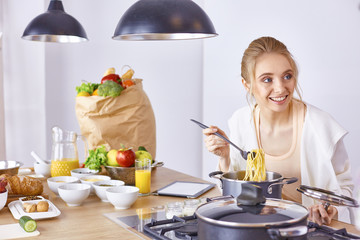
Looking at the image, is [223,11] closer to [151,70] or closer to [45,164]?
[151,70]

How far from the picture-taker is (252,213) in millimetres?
950

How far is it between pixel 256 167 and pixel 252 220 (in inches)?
27.1

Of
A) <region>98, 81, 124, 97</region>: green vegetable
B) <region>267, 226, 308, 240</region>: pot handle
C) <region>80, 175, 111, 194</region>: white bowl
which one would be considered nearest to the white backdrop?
<region>98, 81, 124, 97</region>: green vegetable

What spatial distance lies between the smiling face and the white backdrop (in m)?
1.22

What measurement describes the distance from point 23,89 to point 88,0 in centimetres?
93

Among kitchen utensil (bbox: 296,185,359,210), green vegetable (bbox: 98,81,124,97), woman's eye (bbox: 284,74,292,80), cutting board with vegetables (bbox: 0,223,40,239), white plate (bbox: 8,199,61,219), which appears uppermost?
woman's eye (bbox: 284,74,292,80)

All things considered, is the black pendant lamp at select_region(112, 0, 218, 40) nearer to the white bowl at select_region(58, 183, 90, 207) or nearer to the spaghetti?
the spaghetti

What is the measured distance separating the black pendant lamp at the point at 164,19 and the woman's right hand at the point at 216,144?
16.6 inches

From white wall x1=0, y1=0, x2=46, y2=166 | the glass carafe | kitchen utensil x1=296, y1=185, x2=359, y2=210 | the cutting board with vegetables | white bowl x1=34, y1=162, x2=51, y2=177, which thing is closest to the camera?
kitchen utensil x1=296, y1=185, x2=359, y2=210

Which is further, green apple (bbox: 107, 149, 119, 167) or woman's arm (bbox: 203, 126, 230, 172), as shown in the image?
green apple (bbox: 107, 149, 119, 167)

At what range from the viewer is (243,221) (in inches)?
36.3

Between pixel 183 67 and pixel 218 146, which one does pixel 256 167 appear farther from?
pixel 183 67

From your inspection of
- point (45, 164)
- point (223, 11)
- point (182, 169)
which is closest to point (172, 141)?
point (182, 169)

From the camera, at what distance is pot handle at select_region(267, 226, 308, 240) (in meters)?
0.84
